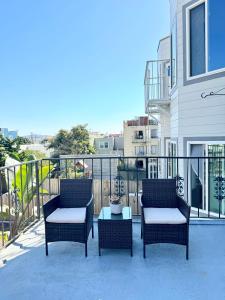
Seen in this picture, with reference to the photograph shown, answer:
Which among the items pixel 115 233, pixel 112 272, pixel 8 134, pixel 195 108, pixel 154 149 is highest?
pixel 8 134

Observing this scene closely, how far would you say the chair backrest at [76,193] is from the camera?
3.61 meters

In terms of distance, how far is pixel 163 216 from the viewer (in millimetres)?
3010

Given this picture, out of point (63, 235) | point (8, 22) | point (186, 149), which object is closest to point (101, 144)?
point (8, 22)

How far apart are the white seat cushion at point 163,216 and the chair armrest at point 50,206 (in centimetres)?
122

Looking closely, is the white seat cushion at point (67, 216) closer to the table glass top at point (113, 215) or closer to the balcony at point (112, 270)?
the table glass top at point (113, 215)

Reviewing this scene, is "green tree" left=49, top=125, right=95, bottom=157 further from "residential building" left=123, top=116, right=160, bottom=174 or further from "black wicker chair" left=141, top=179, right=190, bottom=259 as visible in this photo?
"black wicker chair" left=141, top=179, right=190, bottom=259

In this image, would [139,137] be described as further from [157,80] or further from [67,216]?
[67,216]

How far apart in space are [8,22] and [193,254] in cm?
1574

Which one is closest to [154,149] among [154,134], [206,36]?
[154,134]

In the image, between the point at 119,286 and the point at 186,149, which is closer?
the point at 119,286

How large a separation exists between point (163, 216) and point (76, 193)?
1.31 metres

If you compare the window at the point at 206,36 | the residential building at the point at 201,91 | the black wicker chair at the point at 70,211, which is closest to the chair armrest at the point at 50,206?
the black wicker chair at the point at 70,211

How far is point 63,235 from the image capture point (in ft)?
9.84

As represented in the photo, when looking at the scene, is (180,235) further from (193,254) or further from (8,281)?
(8,281)
